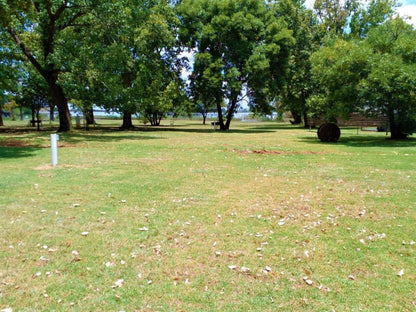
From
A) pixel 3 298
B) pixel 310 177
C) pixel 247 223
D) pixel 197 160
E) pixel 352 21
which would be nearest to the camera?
pixel 3 298

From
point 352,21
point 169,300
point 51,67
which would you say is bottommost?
point 169,300

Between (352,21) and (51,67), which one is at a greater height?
(352,21)

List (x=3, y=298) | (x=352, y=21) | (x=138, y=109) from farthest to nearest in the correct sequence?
(x=352, y=21), (x=138, y=109), (x=3, y=298)

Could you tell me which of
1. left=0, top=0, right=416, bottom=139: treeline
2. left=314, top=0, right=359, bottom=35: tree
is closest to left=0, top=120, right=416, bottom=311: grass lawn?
left=0, top=0, right=416, bottom=139: treeline

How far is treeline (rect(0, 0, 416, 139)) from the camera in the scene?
17250 mm

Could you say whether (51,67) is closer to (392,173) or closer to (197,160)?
(197,160)

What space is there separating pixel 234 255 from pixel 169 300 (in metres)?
1.15

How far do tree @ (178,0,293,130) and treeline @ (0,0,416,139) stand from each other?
0.31 feet

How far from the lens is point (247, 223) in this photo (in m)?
5.04

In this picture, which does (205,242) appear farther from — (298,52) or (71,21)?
(298,52)

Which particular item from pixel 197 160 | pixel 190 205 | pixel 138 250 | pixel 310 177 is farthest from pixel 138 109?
pixel 138 250

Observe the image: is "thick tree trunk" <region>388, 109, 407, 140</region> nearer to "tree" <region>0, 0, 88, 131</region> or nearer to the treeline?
the treeline

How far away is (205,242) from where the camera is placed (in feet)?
14.2

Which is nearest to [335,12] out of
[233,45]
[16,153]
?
[233,45]
